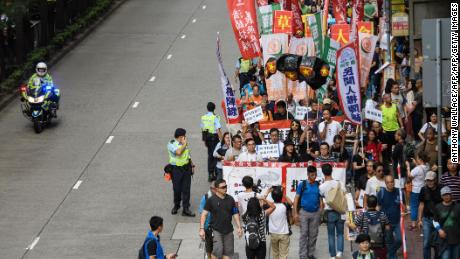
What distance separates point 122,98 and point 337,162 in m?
12.7

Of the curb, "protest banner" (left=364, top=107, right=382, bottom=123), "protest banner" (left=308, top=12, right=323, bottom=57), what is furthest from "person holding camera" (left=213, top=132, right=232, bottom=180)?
the curb

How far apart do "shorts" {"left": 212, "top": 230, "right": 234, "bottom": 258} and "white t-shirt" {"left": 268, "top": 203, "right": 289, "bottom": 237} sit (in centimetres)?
75

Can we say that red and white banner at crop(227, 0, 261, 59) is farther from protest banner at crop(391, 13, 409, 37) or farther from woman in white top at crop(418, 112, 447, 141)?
protest banner at crop(391, 13, 409, 37)

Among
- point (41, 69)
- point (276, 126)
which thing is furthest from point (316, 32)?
point (41, 69)

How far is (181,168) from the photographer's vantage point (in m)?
23.4

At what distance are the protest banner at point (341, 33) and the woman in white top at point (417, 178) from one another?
8824mm

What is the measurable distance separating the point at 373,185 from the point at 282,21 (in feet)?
31.0

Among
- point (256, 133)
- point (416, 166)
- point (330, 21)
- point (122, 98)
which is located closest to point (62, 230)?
point (256, 133)

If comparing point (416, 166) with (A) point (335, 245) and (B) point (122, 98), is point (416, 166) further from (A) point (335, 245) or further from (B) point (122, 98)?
(B) point (122, 98)

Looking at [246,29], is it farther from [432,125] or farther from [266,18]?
[432,125]

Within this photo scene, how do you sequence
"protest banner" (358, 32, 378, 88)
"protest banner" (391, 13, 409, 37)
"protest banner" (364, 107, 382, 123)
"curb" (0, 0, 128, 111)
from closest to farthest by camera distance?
1. "protest banner" (364, 107, 382, 123)
2. "protest banner" (358, 32, 378, 88)
3. "protest banner" (391, 13, 409, 37)
4. "curb" (0, 0, 128, 111)

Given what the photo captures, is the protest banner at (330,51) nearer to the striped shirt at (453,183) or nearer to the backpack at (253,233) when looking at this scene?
the striped shirt at (453,183)

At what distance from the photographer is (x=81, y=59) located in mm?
40250

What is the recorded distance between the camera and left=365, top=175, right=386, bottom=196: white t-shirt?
2069cm
